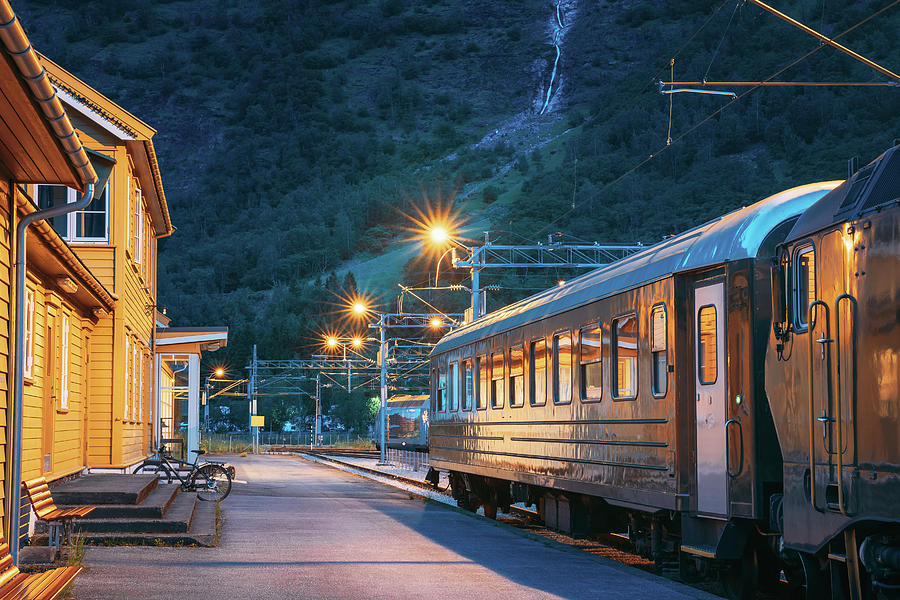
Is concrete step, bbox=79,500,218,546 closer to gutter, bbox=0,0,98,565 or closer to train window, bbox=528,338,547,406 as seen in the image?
gutter, bbox=0,0,98,565

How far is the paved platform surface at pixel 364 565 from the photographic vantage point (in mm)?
10875

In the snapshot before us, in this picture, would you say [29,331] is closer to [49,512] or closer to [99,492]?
[49,512]

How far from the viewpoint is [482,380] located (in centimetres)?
2047

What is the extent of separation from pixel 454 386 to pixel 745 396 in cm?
1303

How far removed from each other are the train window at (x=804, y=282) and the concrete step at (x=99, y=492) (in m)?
9.76

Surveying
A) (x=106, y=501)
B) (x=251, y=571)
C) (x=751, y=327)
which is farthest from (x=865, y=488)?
(x=106, y=501)

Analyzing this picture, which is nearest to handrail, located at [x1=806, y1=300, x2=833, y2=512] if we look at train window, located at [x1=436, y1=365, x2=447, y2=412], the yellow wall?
the yellow wall

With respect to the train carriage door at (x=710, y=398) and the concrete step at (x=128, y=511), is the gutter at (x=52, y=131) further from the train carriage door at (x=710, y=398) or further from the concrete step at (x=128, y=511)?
the train carriage door at (x=710, y=398)

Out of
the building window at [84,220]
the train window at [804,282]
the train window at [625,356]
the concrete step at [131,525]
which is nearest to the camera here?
the train window at [804,282]

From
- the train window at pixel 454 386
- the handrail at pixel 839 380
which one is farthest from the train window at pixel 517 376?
the handrail at pixel 839 380

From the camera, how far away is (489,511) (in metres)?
21.8

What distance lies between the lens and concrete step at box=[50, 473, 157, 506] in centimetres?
1540

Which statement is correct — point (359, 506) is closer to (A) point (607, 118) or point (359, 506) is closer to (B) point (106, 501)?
(B) point (106, 501)

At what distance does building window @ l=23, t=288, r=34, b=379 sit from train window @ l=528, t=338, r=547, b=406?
662cm
